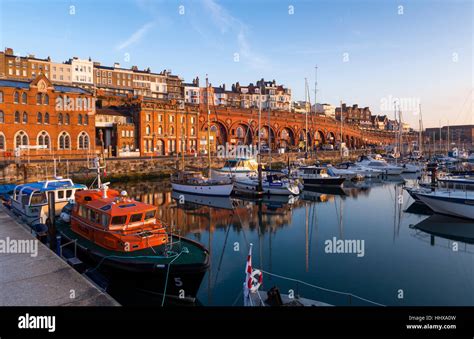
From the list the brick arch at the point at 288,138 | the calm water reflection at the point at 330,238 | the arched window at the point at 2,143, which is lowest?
the calm water reflection at the point at 330,238

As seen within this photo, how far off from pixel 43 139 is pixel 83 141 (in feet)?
17.3

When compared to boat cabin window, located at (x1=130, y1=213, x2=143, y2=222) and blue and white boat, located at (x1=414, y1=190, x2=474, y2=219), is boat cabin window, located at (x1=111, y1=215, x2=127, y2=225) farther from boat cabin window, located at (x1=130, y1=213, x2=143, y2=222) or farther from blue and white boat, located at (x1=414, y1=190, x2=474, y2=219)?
blue and white boat, located at (x1=414, y1=190, x2=474, y2=219)

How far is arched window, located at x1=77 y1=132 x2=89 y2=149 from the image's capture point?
49281 mm

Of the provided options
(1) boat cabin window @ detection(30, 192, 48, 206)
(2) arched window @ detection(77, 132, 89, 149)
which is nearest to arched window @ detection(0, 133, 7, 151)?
(2) arched window @ detection(77, 132, 89, 149)

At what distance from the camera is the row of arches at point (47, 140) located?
43.0m

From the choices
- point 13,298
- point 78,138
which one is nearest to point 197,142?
point 78,138

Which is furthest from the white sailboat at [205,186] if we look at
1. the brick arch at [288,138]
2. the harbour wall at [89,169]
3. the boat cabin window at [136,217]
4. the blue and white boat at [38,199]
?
the brick arch at [288,138]

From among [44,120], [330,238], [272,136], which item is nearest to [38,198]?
[330,238]

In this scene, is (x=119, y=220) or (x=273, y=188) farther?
(x=273, y=188)

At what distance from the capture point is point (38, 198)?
1830cm

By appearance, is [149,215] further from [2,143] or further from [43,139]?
[43,139]

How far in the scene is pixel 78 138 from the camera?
48969 mm

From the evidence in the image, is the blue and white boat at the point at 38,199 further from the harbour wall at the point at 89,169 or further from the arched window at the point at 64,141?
the arched window at the point at 64,141

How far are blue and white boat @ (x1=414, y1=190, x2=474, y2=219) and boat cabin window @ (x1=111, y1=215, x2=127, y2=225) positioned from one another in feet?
67.8
